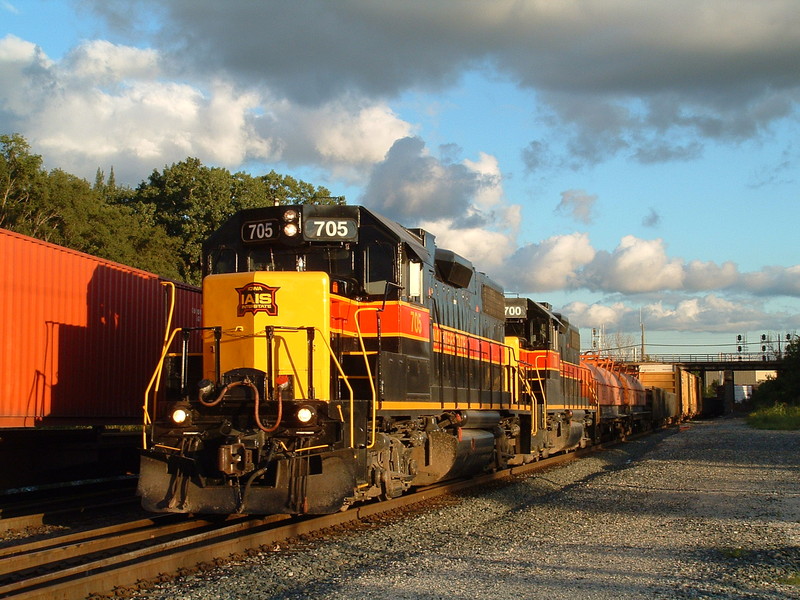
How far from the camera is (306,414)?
8281 millimetres

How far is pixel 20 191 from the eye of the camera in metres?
32.9

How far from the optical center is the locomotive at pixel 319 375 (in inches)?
328

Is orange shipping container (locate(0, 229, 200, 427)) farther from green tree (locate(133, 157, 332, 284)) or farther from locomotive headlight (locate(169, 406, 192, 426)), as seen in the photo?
green tree (locate(133, 157, 332, 284))

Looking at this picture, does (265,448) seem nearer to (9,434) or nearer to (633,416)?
(9,434)

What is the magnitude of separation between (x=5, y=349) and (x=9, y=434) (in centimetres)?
149

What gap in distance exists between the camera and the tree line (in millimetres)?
32938

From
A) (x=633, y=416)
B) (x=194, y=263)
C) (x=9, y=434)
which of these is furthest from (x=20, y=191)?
(x=633, y=416)

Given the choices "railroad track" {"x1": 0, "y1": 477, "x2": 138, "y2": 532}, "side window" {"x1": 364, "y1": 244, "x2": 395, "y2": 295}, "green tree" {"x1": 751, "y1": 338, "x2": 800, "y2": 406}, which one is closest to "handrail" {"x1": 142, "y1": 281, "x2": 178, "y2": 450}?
"railroad track" {"x1": 0, "y1": 477, "x2": 138, "y2": 532}

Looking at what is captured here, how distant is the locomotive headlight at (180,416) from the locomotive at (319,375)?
10 millimetres

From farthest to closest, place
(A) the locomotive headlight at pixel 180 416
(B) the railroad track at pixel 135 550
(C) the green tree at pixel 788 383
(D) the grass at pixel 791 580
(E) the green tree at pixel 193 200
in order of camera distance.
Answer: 1. (C) the green tree at pixel 788 383
2. (E) the green tree at pixel 193 200
3. (A) the locomotive headlight at pixel 180 416
4. (D) the grass at pixel 791 580
5. (B) the railroad track at pixel 135 550

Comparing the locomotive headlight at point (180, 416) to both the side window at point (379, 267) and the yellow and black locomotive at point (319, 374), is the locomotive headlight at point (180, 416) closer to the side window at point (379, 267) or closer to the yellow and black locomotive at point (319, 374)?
the yellow and black locomotive at point (319, 374)

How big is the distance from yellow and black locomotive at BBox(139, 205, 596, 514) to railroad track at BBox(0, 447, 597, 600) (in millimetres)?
440

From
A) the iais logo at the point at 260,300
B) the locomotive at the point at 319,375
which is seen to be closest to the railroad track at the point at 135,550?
the locomotive at the point at 319,375

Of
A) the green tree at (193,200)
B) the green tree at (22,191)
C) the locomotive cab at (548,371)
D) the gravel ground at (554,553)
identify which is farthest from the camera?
the green tree at (193,200)
